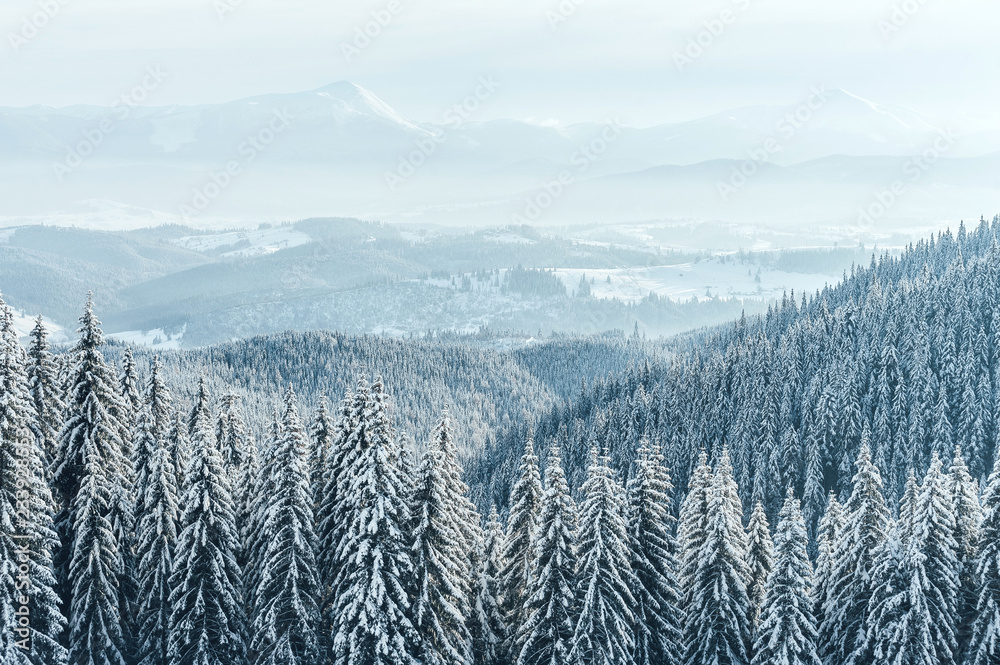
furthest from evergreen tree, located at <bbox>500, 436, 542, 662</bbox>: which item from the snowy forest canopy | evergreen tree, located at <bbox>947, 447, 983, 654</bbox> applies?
evergreen tree, located at <bbox>947, 447, 983, 654</bbox>

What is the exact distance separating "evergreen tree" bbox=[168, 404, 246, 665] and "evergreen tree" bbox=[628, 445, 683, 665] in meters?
19.4

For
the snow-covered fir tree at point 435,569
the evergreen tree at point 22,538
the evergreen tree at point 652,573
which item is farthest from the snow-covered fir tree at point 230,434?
the evergreen tree at point 652,573

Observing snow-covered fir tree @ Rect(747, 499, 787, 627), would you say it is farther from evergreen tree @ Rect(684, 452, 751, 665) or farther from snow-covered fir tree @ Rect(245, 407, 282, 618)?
snow-covered fir tree @ Rect(245, 407, 282, 618)

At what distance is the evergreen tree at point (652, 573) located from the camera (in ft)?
139

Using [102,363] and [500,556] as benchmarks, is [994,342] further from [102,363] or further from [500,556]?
[102,363]

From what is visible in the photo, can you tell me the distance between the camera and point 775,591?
40.8 metres

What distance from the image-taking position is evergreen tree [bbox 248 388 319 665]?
40625 mm

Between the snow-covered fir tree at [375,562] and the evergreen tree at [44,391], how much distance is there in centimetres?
1688

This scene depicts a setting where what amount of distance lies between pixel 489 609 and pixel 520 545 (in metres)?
4.05

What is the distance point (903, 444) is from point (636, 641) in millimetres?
80650

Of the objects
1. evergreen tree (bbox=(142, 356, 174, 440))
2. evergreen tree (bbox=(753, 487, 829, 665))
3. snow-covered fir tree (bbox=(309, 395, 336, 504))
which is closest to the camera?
evergreen tree (bbox=(753, 487, 829, 665))

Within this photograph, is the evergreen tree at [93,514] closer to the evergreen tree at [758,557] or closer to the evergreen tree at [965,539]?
the evergreen tree at [758,557]

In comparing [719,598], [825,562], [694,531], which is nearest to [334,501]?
[694,531]

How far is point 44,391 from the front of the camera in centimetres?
4475
